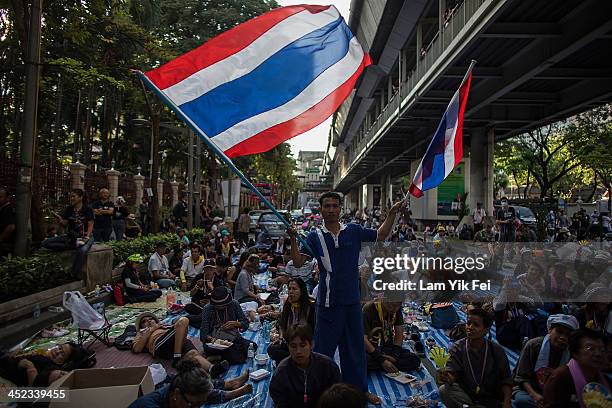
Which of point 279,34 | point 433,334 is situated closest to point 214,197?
point 433,334

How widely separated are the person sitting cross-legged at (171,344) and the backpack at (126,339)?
0.56 ft

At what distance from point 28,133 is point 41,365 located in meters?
5.02

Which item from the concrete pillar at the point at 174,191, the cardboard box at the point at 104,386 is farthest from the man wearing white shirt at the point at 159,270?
the concrete pillar at the point at 174,191

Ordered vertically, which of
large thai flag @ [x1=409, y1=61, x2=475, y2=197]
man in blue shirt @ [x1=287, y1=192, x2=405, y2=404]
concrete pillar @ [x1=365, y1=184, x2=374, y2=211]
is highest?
concrete pillar @ [x1=365, y1=184, x2=374, y2=211]

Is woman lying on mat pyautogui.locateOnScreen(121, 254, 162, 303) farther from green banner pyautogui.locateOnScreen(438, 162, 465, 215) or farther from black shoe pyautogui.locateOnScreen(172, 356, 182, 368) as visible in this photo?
green banner pyautogui.locateOnScreen(438, 162, 465, 215)

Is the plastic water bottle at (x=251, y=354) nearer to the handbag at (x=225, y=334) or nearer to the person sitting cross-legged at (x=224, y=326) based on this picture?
the person sitting cross-legged at (x=224, y=326)

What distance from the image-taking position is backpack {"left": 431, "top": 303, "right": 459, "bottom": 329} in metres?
7.87

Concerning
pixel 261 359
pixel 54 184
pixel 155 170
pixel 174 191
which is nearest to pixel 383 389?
pixel 261 359

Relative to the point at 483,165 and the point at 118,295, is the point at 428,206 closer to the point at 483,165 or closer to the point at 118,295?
the point at 483,165

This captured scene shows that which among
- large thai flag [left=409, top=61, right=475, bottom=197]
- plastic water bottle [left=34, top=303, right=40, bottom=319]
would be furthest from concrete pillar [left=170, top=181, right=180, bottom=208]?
large thai flag [left=409, top=61, right=475, bottom=197]

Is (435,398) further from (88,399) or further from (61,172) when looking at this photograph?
(61,172)

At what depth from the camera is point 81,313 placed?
6.42 m

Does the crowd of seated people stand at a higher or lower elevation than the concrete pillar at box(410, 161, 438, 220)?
lower

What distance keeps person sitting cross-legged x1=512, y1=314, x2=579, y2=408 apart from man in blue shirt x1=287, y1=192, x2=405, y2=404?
1.54 m
